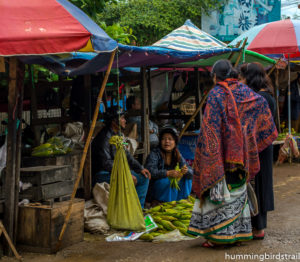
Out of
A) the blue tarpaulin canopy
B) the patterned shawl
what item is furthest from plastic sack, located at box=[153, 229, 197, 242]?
the blue tarpaulin canopy

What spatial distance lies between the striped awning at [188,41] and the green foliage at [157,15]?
318 inches

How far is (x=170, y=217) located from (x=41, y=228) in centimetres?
158

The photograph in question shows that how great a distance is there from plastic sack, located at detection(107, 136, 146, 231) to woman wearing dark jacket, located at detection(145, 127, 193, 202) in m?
1.15

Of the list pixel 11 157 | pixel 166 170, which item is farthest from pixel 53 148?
Result: pixel 166 170

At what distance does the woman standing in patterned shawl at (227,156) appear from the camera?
393 cm

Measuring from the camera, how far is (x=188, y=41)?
612 cm

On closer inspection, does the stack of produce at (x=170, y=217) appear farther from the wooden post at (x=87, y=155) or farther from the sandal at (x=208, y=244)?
the wooden post at (x=87, y=155)

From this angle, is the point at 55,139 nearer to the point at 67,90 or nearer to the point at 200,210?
the point at 67,90

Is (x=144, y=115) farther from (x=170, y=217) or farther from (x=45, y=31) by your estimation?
(x=45, y=31)

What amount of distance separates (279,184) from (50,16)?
233 inches

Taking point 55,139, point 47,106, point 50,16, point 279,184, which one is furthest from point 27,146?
point 279,184

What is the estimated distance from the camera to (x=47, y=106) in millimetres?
6676

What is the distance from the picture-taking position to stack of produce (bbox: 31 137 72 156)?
5.38 meters

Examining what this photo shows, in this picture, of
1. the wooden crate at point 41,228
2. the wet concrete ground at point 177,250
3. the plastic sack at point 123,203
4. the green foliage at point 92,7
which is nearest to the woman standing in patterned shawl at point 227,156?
Result: the wet concrete ground at point 177,250
